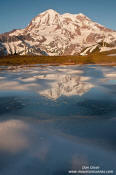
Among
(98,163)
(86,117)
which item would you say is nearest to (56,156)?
(98,163)

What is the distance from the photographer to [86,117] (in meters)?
5.23

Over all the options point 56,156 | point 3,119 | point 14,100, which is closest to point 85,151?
point 56,156

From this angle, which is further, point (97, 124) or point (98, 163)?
point (97, 124)

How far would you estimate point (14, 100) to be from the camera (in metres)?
7.34

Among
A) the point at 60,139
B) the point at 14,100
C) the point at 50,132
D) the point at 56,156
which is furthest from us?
the point at 14,100

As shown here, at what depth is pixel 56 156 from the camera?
3.25 m

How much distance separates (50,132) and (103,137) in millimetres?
1324

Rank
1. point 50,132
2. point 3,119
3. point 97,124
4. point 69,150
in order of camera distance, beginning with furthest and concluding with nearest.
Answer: point 3,119 → point 97,124 → point 50,132 → point 69,150

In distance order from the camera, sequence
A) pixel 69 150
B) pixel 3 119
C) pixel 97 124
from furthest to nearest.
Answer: pixel 3 119 → pixel 97 124 → pixel 69 150

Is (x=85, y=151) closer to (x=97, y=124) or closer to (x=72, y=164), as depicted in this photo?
(x=72, y=164)

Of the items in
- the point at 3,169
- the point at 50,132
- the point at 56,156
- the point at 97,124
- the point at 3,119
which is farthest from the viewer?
the point at 3,119

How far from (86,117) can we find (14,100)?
3568mm

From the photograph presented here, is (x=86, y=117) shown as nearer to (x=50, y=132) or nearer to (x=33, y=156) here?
(x=50, y=132)

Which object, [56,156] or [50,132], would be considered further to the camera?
[50,132]
